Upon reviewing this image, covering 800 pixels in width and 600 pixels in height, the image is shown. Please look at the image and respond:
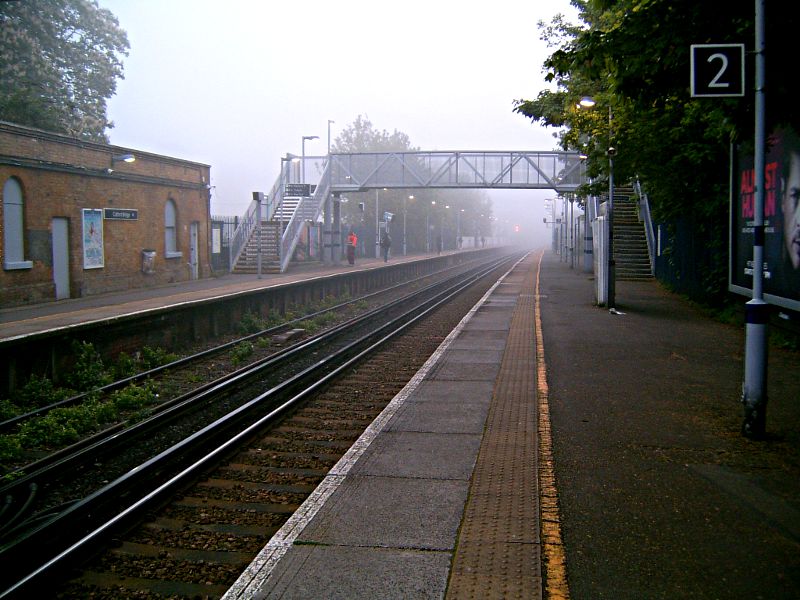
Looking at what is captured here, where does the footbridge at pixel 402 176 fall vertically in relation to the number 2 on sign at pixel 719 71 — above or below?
above

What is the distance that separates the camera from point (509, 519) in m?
4.92

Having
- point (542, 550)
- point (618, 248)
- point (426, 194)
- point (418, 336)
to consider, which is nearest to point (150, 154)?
point (418, 336)

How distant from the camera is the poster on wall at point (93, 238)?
76.4ft

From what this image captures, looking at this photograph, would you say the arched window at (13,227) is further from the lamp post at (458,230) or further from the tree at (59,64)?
the lamp post at (458,230)

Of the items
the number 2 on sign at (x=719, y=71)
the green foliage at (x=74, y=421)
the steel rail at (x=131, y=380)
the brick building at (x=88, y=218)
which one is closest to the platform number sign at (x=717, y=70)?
the number 2 on sign at (x=719, y=71)

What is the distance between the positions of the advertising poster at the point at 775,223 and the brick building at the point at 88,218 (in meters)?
17.2

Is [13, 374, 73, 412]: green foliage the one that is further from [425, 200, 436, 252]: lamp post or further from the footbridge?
[425, 200, 436, 252]: lamp post

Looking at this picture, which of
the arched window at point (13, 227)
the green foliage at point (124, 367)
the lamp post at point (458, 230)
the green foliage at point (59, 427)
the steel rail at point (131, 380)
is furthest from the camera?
the lamp post at point (458, 230)

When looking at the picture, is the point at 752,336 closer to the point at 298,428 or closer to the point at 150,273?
the point at 298,428

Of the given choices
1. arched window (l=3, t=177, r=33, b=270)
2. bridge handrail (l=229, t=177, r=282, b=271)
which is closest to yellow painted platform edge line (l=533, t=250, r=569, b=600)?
arched window (l=3, t=177, r=33, b=270)

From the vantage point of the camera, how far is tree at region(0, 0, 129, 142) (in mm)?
29438

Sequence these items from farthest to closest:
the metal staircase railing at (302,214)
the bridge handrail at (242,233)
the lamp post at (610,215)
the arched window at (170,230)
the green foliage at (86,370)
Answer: the metal staircase railing at (302,214) → the bridge handrail at (242,233) → the arched window at (170,230) → the lamp post at (610,215) → the green foliage at (86,370)

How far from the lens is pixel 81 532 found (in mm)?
5570

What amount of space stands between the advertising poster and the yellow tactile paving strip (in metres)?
3.89
